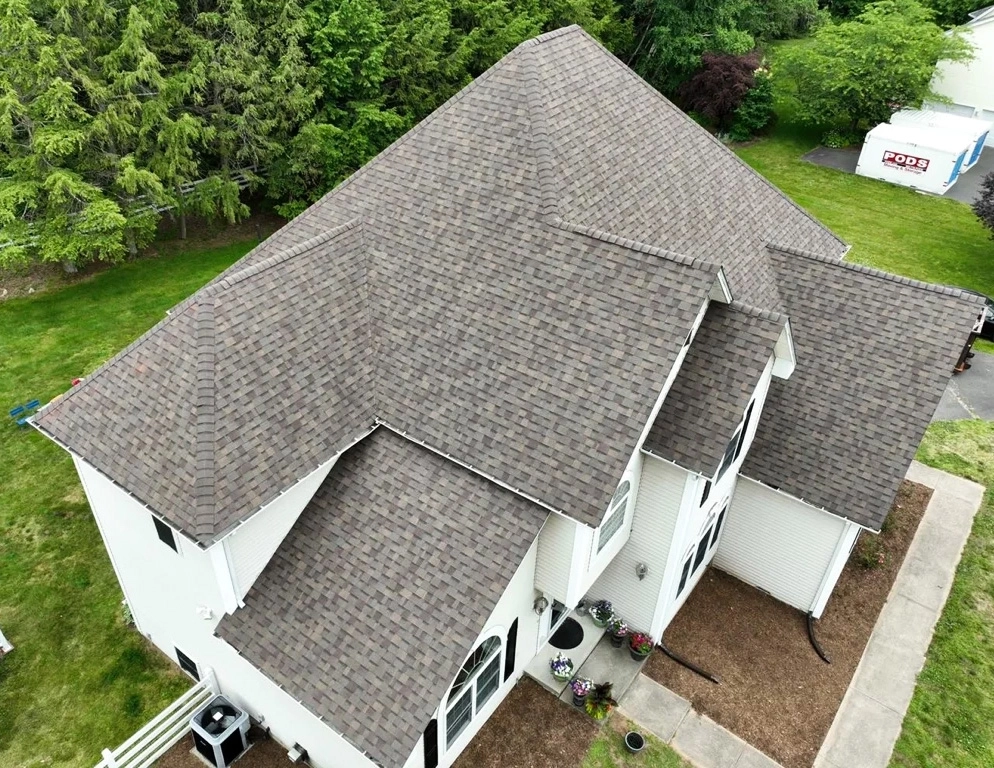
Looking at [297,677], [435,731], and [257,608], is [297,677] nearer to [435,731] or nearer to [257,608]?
[257,608]

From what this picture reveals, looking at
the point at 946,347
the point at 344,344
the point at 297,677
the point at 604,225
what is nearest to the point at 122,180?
the point at 344,344

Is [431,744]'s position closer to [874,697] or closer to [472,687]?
[472,687]

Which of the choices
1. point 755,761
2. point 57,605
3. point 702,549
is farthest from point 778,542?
point 57,605

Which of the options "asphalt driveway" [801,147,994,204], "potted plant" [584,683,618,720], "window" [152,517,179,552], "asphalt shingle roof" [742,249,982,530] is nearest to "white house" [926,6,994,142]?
"asphalt driveway" [801,147,994,204]

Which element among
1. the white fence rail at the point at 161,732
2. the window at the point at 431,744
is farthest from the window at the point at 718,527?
the white fence rail at the point at 161,732

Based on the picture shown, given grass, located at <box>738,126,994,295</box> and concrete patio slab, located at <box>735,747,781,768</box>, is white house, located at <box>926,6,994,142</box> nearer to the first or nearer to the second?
grass, located at <box>738,126,994,295</box>

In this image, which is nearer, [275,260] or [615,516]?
[275,260]

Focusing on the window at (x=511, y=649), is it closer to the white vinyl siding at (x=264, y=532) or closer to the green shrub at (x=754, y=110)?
the white vinyl siding at (x=264, y=532)
